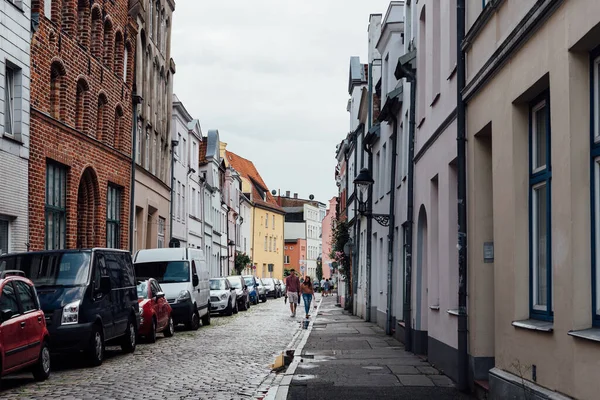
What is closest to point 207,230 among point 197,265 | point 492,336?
point 197,265

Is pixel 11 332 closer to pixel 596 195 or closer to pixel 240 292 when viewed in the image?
pixel 596 195

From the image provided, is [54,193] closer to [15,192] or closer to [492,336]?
[15,192]

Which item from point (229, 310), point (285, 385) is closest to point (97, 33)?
point (229, 310)

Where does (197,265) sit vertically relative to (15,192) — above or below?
below

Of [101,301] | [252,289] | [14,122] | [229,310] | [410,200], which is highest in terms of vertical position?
[14,122]

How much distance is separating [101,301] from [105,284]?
12.6 inches

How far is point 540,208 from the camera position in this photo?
9547 millimetres

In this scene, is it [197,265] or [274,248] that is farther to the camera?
[274,248]

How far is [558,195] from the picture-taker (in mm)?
8078

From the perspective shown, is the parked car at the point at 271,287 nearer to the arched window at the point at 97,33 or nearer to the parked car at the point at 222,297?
the parked car at the point at 222,297

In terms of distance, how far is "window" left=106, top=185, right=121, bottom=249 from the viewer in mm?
32938

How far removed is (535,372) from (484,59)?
4.21 meters

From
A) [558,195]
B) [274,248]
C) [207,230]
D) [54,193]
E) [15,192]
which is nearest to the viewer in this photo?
[558,195]

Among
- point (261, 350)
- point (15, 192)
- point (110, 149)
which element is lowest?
point (261, 350)
